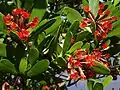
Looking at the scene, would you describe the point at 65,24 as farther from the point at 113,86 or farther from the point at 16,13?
the point at 113,86

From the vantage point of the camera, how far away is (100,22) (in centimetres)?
185

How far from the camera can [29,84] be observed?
6.19 feet

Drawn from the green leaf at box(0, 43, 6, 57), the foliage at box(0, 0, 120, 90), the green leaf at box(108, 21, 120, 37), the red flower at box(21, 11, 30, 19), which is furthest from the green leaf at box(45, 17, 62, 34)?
the green leaf at box(108, 21, 120, 37)

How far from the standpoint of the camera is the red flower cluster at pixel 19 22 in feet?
5.21

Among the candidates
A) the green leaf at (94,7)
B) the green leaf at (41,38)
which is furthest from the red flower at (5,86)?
the green leaf at (94,7)

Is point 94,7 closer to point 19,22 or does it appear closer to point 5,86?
point 19,22

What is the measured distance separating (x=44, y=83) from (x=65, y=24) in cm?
31

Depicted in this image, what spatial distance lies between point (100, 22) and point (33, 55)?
451mm

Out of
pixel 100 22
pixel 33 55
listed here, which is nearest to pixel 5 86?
pixel 33 55

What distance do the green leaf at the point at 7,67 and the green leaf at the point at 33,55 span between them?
84 millimetres

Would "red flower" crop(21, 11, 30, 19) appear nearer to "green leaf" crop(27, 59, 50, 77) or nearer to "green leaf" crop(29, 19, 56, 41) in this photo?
"green leaf" crop(29, 19, 56, 41)

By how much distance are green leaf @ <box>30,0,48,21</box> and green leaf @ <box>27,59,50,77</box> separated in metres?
0.24

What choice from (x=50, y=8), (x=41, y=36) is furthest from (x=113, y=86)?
(x=41, y=36)

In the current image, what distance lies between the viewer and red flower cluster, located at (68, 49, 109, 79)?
64.8 inches
